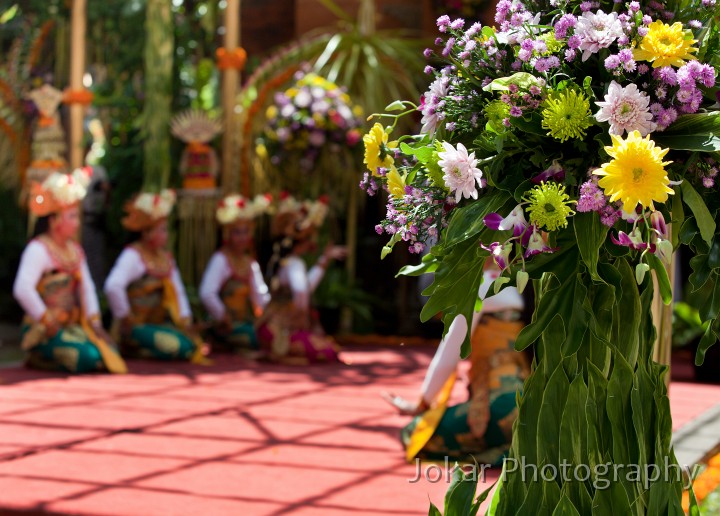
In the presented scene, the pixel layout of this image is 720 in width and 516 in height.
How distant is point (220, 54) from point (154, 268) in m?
2.15

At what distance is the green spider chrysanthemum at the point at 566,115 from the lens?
78.1 inches

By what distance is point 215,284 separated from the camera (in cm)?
768

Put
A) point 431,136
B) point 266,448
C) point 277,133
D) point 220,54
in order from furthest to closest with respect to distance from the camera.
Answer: point 220,54 < point 277,133 < point 266,448 < point 431,136

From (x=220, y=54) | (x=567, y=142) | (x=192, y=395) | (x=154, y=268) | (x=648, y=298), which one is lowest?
(x=192, y=395)

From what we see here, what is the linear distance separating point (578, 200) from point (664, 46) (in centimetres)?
32

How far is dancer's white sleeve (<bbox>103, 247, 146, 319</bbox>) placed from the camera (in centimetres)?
712

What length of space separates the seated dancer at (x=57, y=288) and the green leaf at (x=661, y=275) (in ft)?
16.1

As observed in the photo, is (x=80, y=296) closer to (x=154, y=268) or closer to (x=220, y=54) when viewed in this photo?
(x=154, y=268)

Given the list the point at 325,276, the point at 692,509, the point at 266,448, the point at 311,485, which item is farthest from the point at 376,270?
the point at 692,509

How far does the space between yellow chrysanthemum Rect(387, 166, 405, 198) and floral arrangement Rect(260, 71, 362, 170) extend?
226 inches

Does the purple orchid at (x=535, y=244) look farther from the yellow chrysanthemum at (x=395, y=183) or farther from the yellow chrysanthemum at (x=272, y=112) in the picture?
the yellow chrysanthemum at (x=272, y=112)

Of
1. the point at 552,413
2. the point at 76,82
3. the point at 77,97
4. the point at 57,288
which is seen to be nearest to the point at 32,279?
the point at 57,288

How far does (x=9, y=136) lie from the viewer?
927cm

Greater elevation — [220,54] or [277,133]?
[220,54]
